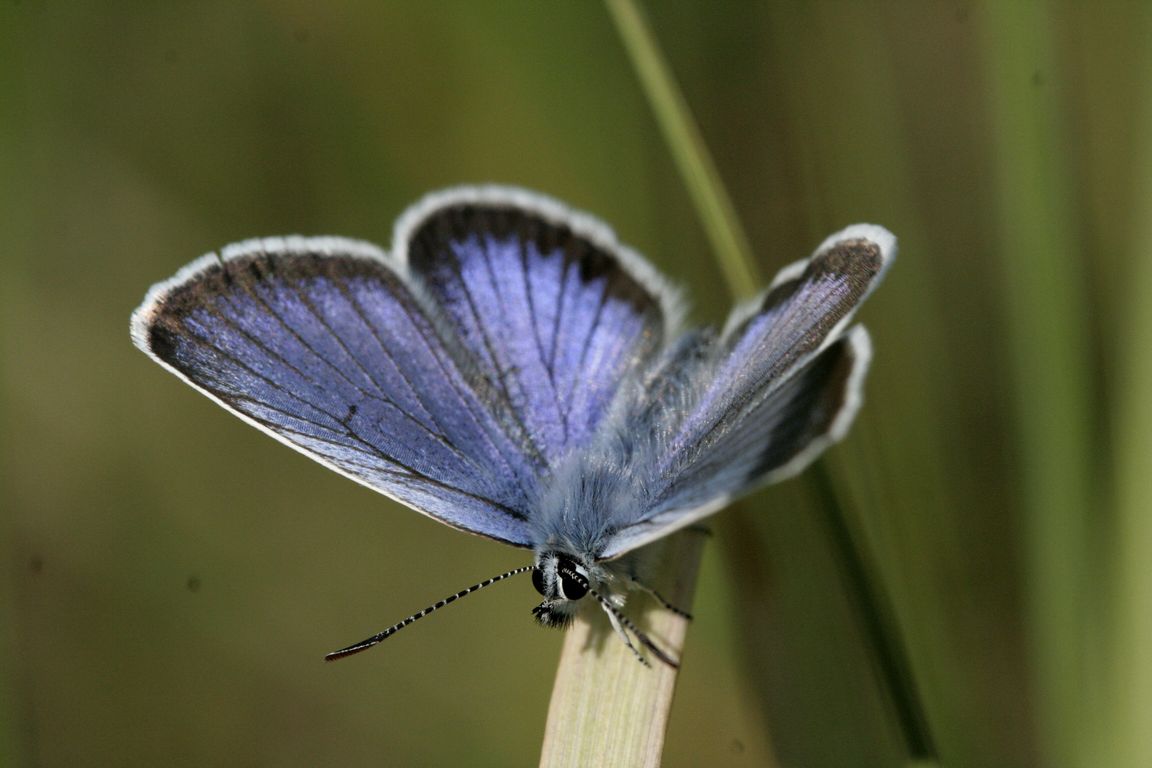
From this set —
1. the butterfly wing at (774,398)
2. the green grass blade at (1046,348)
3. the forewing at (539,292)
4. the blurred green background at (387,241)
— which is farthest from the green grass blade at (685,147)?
the green grass blade at (1046,348)

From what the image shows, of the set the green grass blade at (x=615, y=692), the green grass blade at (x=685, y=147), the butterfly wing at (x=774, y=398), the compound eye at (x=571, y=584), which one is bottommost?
the green grass blade at (x=615, y=692)

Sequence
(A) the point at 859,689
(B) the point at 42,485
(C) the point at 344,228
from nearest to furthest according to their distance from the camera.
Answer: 1. (A) the point at 859,689
2. (B) the point at 42,485
3. (C) the point at 344,228

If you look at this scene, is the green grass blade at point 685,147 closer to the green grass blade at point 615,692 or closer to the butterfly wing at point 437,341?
the butterfly wing at point 437,341

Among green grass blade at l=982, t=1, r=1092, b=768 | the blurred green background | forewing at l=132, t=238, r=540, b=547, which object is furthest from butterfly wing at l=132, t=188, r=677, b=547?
green grass blade at l=982, t=1, r=1092, b=768

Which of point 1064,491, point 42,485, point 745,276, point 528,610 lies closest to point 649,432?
point 745,276

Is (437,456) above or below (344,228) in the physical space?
below

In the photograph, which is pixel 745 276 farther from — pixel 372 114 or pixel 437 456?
pixel 372 114
